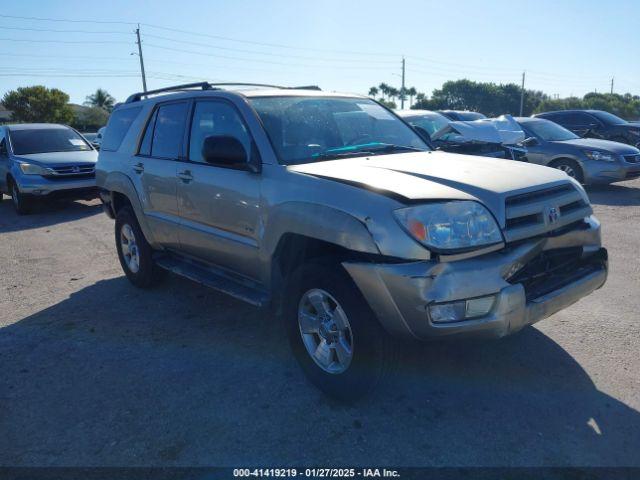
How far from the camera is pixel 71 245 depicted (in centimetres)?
776

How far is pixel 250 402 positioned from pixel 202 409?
30cm

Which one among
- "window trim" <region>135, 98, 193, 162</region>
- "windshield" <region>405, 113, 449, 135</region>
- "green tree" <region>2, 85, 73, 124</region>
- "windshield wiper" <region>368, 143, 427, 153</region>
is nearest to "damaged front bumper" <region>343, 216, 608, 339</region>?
"windshield wiper" <region>368, 143, 427, 153</region>

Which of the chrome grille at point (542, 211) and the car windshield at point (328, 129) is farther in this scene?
the car windshield at point (328, 129)

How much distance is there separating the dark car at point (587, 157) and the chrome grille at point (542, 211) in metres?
7.09

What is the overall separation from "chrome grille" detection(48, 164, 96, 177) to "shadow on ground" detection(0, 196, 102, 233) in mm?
782

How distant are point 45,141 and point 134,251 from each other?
24.4ft

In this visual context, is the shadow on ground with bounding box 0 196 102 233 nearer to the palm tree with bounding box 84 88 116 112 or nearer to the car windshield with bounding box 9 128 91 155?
the car windshield with bounding box 9 128 91 155

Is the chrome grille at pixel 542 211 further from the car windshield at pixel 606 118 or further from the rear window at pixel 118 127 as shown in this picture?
the car windshield at pixel 606 118

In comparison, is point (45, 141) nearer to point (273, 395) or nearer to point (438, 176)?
point (273, 395)

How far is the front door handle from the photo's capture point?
4.23m

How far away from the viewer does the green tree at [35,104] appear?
157 feet

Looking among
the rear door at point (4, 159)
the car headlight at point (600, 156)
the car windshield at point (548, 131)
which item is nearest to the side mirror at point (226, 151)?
the car headlight at point (600, 156)

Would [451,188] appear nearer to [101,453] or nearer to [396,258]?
[396,258]

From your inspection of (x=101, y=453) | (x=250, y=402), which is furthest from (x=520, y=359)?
(x=101, y=453)
